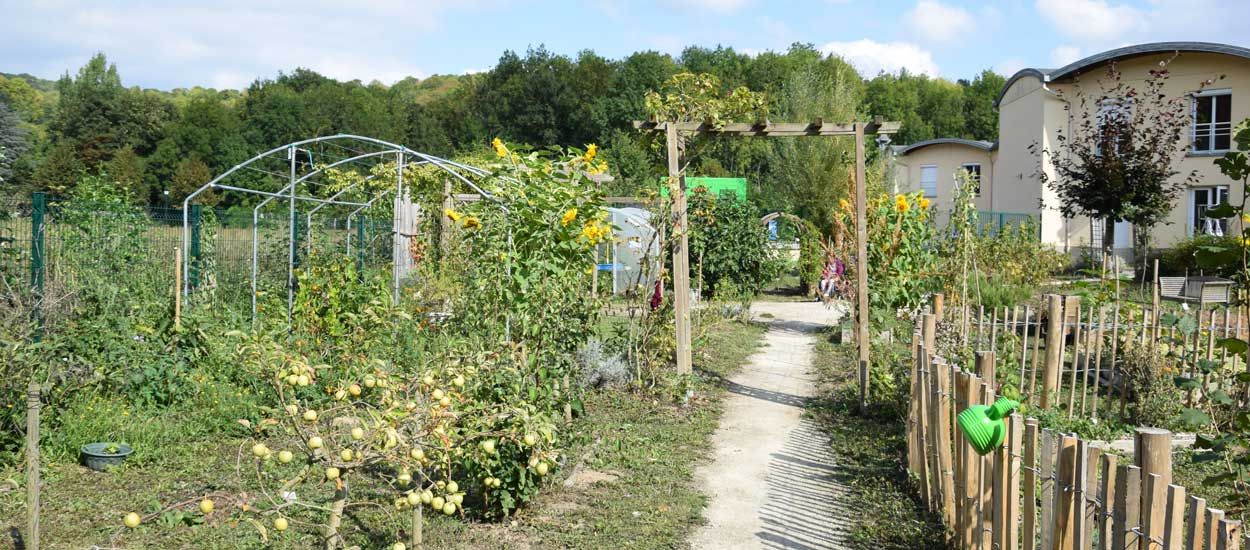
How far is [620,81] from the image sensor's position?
1967 inches

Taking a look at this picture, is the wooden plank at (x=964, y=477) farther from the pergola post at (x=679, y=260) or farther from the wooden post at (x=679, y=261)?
the pergola post at (x=679, y=260)

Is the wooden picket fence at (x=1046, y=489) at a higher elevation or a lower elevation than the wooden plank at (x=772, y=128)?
lower

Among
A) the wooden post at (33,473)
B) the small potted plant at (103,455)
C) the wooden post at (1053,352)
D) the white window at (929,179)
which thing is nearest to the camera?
the wooden post at (33,473)

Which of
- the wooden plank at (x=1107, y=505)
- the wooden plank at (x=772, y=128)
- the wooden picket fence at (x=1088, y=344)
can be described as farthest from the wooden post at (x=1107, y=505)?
the wooden plank at (x=772, y=128)

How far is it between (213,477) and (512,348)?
6.88ft

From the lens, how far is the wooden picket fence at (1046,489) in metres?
2.62

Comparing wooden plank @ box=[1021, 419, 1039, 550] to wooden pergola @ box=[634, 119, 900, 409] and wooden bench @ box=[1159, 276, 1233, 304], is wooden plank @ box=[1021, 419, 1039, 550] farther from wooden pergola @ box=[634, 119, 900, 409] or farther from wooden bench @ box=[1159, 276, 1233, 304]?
wooden bench @ box=[1159, 276, 1233, 304]

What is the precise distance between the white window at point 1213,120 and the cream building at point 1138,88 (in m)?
0.02

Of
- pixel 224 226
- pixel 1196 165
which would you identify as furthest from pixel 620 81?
pixel 224 226

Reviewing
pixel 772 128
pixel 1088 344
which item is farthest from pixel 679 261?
pixel 1088 344

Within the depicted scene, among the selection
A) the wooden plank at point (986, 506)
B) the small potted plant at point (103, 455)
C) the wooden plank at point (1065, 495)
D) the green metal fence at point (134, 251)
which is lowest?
the small potted plant at point (103, 455)

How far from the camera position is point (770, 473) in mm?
6121

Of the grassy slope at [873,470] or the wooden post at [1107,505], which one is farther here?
the grassy slope at [873,470]

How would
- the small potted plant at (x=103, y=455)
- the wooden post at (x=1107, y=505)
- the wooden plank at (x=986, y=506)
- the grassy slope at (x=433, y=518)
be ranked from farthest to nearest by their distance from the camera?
the small potted plant at (x=103, y=455), the grassy slope at (x=433, y=518), the wooden plank at (x=986, y=506), the wooden post at (x=1107, y=505)
